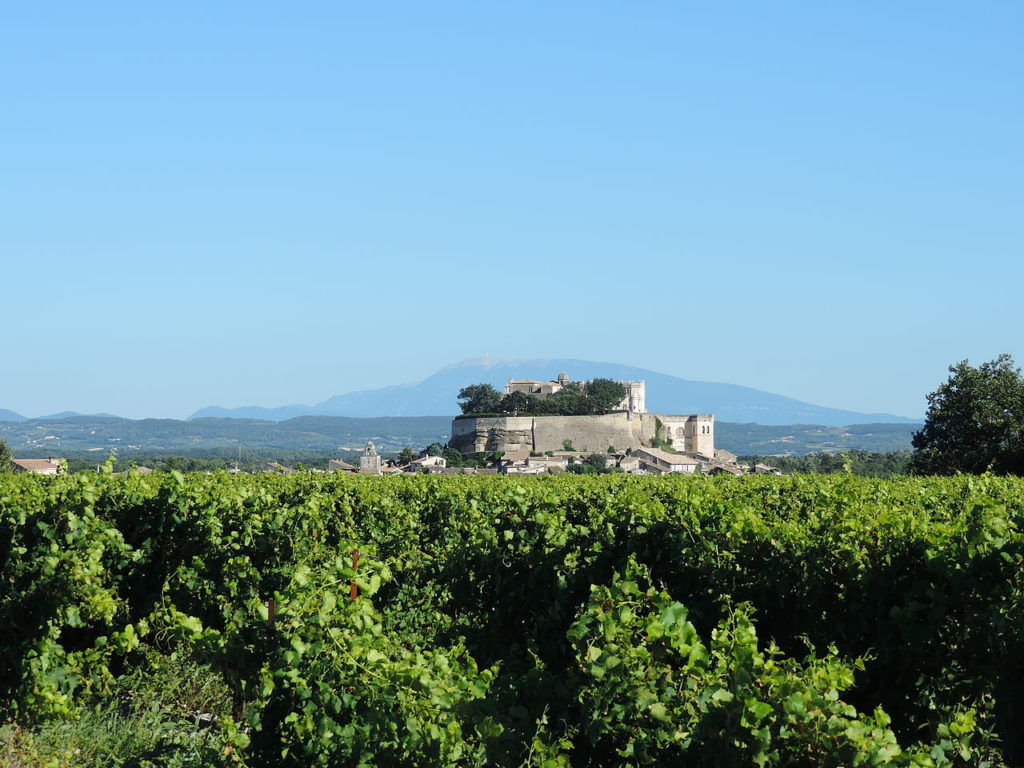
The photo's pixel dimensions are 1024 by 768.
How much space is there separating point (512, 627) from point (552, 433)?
9655 centimetres

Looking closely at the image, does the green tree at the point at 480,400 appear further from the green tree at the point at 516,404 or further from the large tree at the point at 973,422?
the large tree at the point at 973,422

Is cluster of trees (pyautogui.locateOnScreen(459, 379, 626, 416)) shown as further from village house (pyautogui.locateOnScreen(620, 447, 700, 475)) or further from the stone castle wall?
village house (pyautogui.locateOnScreen(620, 447, 700, 475))

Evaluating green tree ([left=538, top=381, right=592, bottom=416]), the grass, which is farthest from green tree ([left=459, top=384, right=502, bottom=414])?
the grass

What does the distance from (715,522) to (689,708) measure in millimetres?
3282

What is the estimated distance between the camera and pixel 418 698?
13.4 feet

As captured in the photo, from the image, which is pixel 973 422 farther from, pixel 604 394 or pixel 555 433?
pixel 604 394

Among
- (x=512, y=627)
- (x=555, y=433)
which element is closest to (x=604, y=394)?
(x=555, y=433)

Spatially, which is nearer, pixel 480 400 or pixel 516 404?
pixel 516 404

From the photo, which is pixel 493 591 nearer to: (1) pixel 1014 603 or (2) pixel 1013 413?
(1) pixel 1014 603

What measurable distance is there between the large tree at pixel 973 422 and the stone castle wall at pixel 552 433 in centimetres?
6183

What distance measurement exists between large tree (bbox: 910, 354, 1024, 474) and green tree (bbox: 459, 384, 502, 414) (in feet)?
237

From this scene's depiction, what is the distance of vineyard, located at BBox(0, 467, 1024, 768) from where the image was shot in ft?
12.7

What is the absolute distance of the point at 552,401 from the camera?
110 metres

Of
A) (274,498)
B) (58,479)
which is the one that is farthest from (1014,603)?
(58,479)
